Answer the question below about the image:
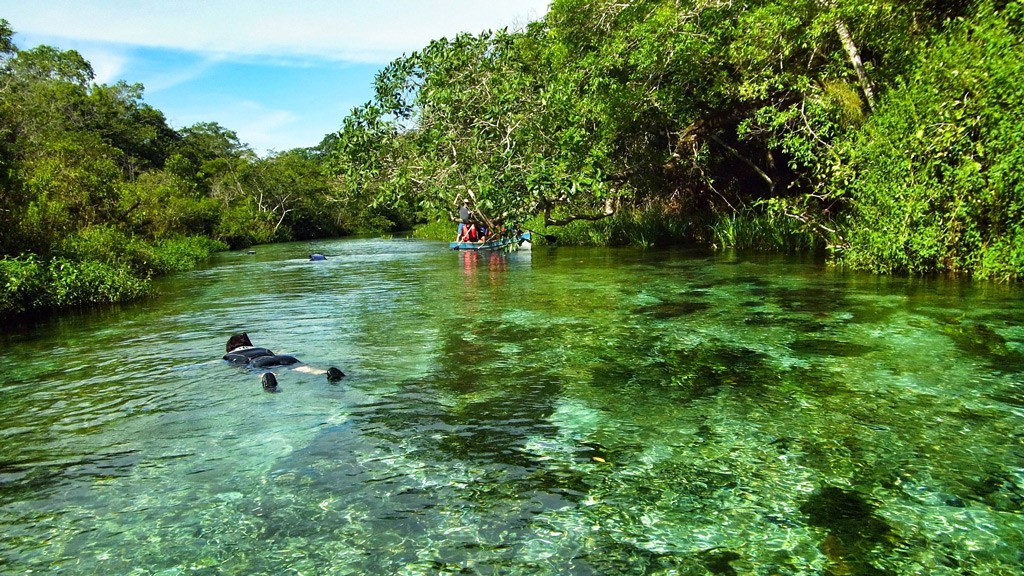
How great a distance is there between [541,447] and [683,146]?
19032 millimetres

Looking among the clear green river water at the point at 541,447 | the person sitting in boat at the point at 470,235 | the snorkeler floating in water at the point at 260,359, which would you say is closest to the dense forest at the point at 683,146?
the clear green river water at the point at 541,447

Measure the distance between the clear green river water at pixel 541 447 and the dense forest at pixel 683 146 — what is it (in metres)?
2.79

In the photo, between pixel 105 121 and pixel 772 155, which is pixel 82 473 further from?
pixel 105 121

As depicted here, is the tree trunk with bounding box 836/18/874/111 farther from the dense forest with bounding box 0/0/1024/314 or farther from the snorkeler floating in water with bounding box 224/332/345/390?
the snorkeler floating in water with bounding box 224/332/345/390

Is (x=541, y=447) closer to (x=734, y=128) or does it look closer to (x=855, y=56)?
(x=855, y=56)

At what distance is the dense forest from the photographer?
1095 cm

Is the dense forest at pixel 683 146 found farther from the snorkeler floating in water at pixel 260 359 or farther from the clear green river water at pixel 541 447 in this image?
the snorkeler floating in water at pixel 260 359

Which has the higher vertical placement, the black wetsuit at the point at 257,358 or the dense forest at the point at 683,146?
the dense forest at the point at 683,146

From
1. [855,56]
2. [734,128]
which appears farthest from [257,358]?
[734,128]

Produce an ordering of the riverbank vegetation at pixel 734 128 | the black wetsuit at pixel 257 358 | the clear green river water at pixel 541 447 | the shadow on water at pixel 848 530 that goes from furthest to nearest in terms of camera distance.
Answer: the riverbank vegetation at pixel 734 128, the black wetsuit at pixel 257 358, the clear green river water at pixel 541 447, the shadow on water at pixel 848 530

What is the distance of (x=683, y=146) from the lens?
2183cm

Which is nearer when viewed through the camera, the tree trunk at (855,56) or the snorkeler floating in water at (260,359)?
the snorkeler floating in water at (260,359)

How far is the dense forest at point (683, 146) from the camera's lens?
35.9 ft

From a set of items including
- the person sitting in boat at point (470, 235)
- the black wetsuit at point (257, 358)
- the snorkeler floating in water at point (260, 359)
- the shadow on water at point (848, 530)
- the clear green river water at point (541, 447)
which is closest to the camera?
the shadow on water at point (848, 530)
